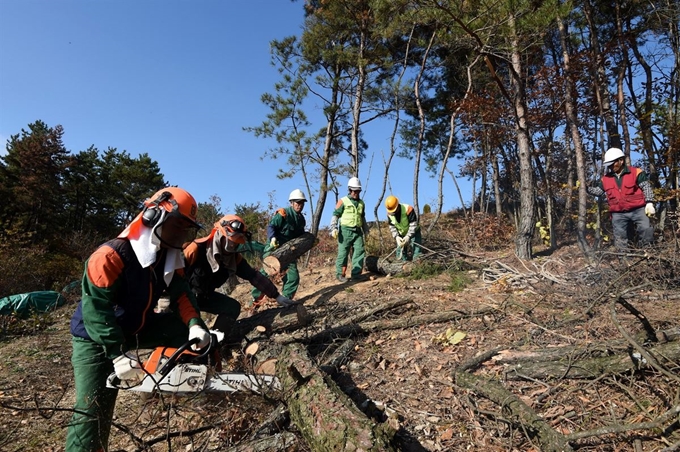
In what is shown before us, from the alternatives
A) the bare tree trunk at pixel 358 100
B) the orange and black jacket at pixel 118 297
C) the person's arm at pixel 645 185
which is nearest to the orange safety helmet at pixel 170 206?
the orange and black jacket at pixel 118 297

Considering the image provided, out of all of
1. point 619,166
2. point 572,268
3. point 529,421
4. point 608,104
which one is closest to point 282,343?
point 529,421

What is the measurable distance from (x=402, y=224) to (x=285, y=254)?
2753mm

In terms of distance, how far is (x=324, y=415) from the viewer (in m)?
2.08

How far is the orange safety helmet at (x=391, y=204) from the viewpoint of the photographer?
7203 mm

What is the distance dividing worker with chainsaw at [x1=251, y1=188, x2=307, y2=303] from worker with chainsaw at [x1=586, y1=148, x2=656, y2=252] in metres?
4.73

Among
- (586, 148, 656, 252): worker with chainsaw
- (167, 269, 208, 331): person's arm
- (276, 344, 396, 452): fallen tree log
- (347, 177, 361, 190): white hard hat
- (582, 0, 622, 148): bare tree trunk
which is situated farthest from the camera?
(582, 0, 622, 148): bare tree trunk

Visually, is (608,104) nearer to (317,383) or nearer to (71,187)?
(317,383)

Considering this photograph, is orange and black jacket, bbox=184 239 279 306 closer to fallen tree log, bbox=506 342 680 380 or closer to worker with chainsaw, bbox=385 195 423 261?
fallen tree log, bbox=506 342 680 380

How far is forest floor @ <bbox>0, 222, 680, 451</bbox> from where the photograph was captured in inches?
85.7

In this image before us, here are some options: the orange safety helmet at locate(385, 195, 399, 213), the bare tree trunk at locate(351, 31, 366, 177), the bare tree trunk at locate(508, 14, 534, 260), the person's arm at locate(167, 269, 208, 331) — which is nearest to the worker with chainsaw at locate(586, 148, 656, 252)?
the bare tree trunk at locate(508, 14, 534, 260)

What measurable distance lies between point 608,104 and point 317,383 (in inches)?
474

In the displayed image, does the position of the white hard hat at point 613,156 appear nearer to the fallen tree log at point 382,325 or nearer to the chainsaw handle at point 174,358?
the fallen tree log at point 382,325

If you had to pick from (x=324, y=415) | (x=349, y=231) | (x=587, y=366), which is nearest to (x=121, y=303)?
(x=324, y=415)

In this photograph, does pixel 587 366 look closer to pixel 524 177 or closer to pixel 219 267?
pixel 219 267
